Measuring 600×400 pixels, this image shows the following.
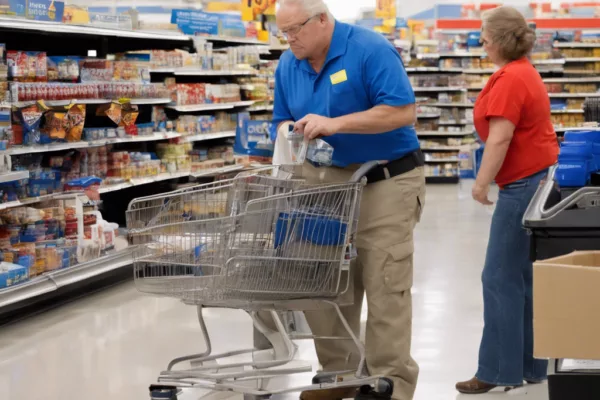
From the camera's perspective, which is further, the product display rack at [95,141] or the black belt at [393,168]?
the product display rack at [95,141]

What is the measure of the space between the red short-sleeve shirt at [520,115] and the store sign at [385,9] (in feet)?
42.0

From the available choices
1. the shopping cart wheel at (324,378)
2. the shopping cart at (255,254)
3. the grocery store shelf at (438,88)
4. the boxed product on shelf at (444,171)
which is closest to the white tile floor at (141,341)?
the shopping cart wheel at (324,378)

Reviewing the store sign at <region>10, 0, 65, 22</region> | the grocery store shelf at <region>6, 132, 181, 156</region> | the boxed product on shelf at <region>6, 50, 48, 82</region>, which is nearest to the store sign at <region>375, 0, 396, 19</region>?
the grocery store shelf at <region>6, 132, 181, 156</region>

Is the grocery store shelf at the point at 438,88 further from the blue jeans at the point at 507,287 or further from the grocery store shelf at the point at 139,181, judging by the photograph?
the blue jeans at the point at 507,287

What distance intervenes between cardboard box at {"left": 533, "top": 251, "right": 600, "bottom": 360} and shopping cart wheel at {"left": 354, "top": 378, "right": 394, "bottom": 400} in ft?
4.77

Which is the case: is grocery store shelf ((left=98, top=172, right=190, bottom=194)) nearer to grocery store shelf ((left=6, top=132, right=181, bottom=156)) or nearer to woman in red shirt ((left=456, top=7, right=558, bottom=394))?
grocery store shelf ((left=6, top=132, right=181, bottom=156))

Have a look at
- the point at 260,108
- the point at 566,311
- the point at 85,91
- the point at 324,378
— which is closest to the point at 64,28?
the point at 85,91

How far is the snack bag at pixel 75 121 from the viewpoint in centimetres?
666

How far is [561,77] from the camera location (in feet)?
50.9

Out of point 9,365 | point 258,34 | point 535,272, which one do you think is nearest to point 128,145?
point 258,34

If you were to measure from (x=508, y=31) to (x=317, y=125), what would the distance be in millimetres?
1151

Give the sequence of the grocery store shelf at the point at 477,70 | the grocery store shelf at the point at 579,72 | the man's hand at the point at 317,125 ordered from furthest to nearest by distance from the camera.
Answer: the grocery store shelf at the point at 477,70 → the grocery store shelf at the point at 579,72 → the man's hand at the point at 317,125

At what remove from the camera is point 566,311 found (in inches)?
85.0

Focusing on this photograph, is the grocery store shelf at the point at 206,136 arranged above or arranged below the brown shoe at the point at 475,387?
above
